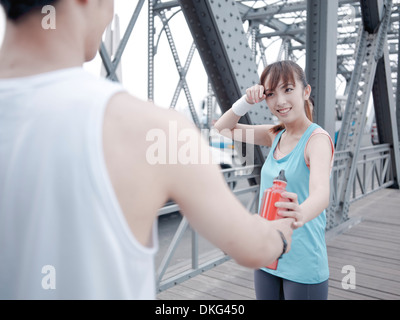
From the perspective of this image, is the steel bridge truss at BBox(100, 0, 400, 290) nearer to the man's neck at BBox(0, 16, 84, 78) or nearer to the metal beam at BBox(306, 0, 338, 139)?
the metal beam at BBox(306, 0, 338, 139)

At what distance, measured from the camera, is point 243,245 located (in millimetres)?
779

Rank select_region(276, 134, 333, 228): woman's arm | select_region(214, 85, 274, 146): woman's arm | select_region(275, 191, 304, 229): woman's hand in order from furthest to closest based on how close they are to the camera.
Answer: select_region(214, 85, 274, 146): woman's arm < select_region(276, 134, 333, 228): woman's arm < select_region(275, 191, 304, 229): woman's hand

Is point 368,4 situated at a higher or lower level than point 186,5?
higher

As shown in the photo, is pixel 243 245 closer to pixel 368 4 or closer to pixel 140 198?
pixel 140 198

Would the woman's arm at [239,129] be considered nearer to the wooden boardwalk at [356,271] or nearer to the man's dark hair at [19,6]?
the man's dark hair at [19,6]

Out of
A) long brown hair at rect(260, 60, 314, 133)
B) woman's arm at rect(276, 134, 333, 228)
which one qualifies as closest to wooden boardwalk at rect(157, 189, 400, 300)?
woman's arm at rect(276, 134, 333, 228)

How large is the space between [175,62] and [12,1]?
8840 millimetres

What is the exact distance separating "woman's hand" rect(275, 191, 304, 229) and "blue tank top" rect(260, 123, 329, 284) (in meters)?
0.43

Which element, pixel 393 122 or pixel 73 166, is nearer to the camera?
pixel 73 166

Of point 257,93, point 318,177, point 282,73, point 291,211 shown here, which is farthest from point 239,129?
point 291,211

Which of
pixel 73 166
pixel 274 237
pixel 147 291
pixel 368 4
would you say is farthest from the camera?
pixel 368 4

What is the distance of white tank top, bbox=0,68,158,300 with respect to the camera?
61cm

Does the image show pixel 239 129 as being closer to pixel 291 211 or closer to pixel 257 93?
pixel 257 93
